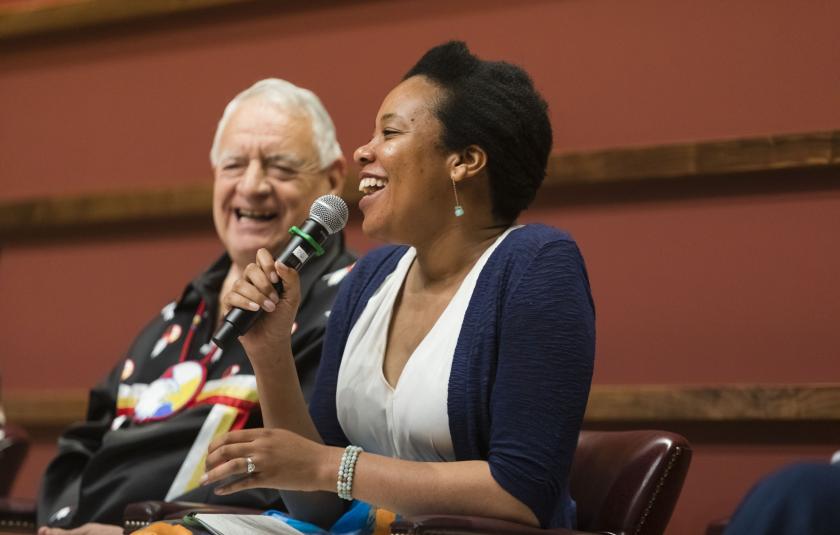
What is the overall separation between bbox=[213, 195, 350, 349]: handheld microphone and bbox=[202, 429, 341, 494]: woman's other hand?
16cm

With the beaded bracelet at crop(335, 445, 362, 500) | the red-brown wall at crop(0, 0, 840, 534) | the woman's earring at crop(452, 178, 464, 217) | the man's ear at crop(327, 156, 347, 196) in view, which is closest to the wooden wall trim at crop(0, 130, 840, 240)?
the red-brown wall at crop(0, 0, 840, 534)

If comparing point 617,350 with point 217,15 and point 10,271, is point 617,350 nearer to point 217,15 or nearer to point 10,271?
point 217,15

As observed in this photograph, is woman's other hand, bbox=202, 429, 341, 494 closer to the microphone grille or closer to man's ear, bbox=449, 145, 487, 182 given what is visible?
the microphone grille

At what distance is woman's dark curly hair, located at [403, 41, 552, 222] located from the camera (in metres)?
1.90

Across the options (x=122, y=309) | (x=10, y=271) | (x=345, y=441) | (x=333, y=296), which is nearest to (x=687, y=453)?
(x=345, y=441)

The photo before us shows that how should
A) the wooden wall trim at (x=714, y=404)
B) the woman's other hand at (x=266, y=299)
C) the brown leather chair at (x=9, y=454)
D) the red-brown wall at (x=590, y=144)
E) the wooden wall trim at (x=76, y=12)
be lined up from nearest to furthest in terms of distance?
the woman's other hand at (x=266, y=299) → the wooden wall trim at (x=714, y=404) → the red-brown wall at (x=590, y=144) → the brown leather chair at (x=9, y=454) → the wooden wall trim at (x=76, y=12)

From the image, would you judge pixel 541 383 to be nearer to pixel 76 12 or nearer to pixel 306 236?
pixel 306 236

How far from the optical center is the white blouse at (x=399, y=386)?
1.82 metres

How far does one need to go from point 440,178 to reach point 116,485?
1142mm

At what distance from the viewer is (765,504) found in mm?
1190

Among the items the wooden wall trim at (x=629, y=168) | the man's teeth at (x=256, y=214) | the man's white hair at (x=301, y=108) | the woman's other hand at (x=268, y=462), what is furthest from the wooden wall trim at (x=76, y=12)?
the woman's other hand at (x=268, y=462)

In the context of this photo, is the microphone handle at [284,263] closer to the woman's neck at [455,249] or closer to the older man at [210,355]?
the woman's neck at [455,249]

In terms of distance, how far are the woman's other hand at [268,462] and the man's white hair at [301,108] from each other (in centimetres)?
114

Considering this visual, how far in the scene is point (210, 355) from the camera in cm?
259
